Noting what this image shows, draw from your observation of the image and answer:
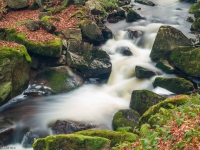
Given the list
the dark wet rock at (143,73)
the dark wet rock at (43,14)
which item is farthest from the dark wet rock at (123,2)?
the dark wet rock at (143,73)

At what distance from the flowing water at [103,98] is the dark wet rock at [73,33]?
1.97 meters

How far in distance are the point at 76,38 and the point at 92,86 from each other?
325cm

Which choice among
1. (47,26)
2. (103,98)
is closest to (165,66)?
(103,98)

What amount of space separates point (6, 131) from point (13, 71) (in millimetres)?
3232

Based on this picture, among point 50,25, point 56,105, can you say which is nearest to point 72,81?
point 56,105

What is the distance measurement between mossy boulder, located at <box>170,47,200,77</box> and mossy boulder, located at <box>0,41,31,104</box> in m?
7.46

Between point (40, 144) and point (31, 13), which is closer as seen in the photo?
point (40, 144)

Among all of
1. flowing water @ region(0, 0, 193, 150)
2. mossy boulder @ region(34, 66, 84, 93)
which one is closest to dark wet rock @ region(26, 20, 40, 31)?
mossy boulder @ region(34, 66, 84, 93)

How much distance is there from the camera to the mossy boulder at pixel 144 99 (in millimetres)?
9977

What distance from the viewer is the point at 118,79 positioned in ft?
45.4

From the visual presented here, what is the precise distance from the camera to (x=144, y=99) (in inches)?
399

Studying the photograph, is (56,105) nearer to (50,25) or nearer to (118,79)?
(118,79)

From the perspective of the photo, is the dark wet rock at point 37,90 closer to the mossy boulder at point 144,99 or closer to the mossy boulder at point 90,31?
the mossy boulder at point 144,99

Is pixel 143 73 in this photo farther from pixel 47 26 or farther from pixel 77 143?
pixel 77 143
